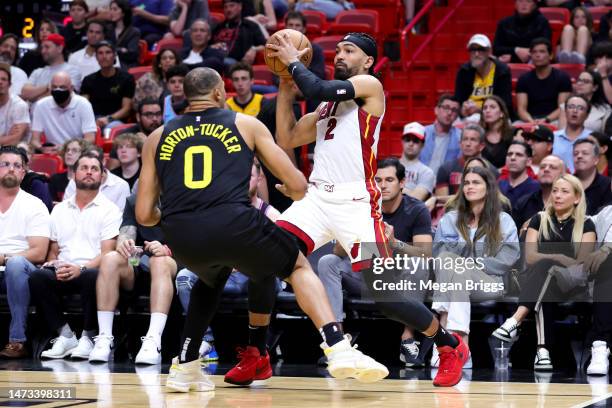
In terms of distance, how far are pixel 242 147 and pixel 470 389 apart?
2035 millimetres

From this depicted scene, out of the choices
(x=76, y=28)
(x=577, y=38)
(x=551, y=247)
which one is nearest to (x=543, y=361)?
(x=551, y=247)

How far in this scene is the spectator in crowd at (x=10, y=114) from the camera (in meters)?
12.4

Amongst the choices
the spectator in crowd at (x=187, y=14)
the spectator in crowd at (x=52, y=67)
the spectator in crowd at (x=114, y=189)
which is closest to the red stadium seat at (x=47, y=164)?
the spectator in crowd at (x=114, y=189)

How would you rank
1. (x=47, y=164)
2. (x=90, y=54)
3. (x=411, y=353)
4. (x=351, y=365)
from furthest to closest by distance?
(x=90, y=54) < (x=47, y=164) < (x=411, y=353) < (x=351, y=365)

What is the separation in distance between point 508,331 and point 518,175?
2029mm

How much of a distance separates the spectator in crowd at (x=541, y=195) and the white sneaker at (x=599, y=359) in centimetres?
152

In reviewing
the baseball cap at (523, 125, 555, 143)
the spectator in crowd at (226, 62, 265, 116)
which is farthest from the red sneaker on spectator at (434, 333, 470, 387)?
the spectator in crowd at (226, 62, 265, 116)

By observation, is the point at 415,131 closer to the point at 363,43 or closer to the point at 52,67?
the point at 363,43

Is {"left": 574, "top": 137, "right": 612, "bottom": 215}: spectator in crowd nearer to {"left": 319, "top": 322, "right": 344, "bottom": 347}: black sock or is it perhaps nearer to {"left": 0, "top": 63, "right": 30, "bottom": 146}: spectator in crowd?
{"left": 319, "top": 322, "right": 344, "bottom": 347}: black sock

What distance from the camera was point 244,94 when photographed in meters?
11.7

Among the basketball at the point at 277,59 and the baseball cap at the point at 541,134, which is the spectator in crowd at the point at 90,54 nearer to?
the baseball cap at the point at 541,134

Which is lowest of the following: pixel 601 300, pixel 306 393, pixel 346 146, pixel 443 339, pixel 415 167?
pixel 306 393

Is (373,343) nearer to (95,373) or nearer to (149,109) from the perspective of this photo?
(95,373)

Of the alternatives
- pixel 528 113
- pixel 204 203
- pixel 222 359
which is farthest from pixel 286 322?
pixel 528 113
